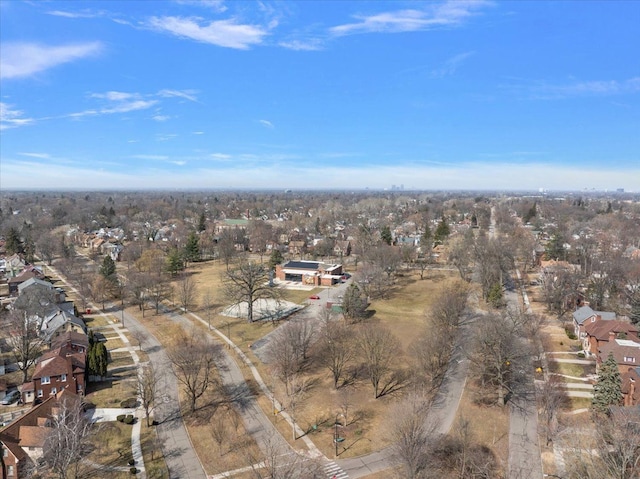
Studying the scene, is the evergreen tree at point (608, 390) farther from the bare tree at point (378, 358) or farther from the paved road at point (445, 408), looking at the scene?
the bare tree at point (378, 358)

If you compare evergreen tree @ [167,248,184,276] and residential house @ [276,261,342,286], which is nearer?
residential house @ [276,261,342,286]

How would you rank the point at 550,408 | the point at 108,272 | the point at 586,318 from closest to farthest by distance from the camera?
the point at 550,408
the point at 586,318
the point at 108,272

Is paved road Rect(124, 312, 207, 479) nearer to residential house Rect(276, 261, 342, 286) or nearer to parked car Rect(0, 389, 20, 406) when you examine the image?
parked car Rect(0, 389, 20, 406)

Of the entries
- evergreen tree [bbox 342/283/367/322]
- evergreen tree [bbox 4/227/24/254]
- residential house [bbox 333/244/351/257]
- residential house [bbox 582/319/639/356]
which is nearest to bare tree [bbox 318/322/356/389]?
evergreen tree [bbox 342/283/367/322]

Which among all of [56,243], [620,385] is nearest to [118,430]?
[620,385]

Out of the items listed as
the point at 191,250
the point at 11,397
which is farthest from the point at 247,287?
the point at 191,250

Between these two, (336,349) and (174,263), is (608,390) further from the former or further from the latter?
(174,263)

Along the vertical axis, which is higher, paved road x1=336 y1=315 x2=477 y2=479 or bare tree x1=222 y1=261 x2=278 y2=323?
bare tree x1=222 y1=261 x2=278 y2=323
